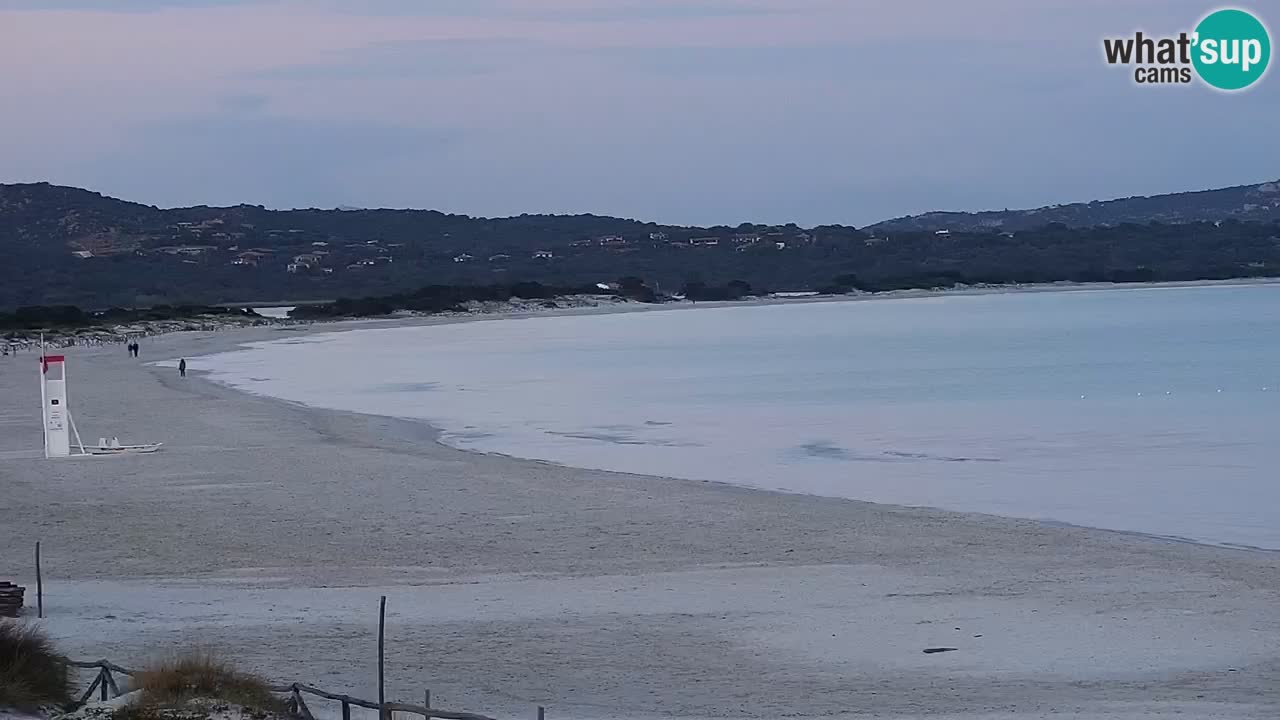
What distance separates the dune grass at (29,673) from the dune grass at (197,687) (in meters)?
0.36

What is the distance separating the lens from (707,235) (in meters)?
165

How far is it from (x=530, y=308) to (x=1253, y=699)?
102 meters

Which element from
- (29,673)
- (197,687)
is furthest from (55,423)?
(197,687)

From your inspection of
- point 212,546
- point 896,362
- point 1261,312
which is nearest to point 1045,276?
point 1261,312

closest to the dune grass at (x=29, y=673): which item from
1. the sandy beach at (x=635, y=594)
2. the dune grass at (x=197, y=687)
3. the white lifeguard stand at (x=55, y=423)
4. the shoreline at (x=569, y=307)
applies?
the dune grass at (x=197, y=687)

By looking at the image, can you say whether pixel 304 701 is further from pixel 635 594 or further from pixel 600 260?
pixel 600 260

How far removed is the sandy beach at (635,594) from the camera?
8.84 m

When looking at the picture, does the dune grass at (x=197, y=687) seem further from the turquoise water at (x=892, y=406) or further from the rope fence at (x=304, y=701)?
the turquoise water at (x=892, y=406)

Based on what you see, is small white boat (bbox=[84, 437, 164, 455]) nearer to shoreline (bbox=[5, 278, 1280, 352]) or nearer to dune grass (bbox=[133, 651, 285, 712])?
dune grass (bbox=[133, 651, 285, 712])

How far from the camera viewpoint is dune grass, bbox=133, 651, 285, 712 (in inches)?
272

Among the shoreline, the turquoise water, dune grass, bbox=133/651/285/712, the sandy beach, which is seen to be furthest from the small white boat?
the shoreline

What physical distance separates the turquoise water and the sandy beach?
240cm

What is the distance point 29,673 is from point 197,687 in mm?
792

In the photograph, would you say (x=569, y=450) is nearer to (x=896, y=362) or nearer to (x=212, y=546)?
(x=212, y=546)
